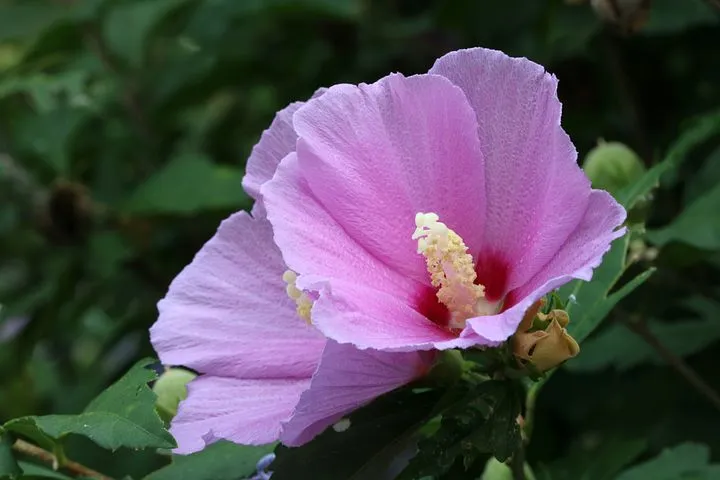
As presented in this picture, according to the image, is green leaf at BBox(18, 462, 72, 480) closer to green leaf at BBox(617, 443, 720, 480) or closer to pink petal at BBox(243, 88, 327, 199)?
pink petal at BBox(243, 88, 327, 199)

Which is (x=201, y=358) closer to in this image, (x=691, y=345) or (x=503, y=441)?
(x=503, y=441)

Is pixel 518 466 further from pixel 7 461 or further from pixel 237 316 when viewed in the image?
pixel 7 461

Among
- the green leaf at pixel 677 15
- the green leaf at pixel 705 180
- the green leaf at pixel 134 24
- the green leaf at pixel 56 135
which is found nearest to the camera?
the green leaf at pixel 705 180

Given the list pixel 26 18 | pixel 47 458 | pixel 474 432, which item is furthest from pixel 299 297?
pixel 26 18

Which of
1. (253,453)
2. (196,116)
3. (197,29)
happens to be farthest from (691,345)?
(196,116)

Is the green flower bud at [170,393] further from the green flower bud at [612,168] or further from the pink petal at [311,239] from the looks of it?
the green flower bud at [612,168]

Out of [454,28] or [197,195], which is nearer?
[197,195]

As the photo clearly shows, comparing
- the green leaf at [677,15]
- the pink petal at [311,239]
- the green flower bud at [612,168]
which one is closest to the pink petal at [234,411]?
the pink petal at [311,239]
